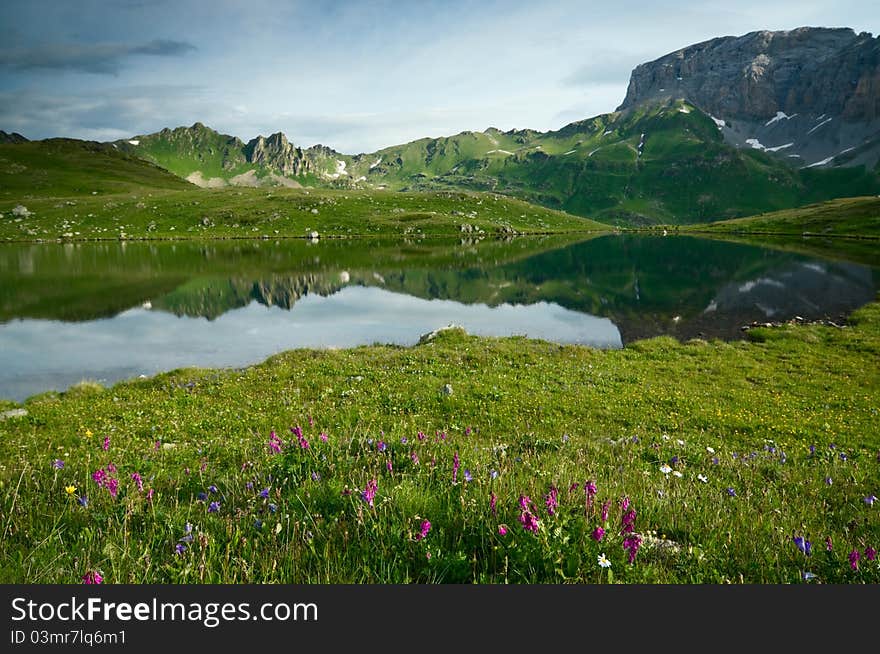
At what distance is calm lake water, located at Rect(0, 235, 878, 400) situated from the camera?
2944 cm

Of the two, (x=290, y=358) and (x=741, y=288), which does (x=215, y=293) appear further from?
(x=741, y=288)

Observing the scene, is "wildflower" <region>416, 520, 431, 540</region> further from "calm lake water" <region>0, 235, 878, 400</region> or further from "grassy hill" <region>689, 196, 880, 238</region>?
"grassy hill" <region>689, 196, 880, 238</region>

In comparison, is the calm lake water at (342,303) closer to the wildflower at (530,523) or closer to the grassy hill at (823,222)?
the wildflower at (530,523)

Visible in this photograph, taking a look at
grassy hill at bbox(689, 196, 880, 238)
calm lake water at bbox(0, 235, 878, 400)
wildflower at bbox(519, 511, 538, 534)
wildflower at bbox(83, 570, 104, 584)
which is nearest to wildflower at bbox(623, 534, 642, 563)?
wildflower at bbox(519, 511, 538, 534)

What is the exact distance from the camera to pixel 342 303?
46.8m

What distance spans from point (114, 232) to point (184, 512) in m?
159

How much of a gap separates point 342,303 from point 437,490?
4251 cm

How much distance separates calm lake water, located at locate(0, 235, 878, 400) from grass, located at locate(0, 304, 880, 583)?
1308 cm

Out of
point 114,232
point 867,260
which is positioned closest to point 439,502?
point 867,260

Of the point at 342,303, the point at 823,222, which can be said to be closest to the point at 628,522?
the point at 342,303

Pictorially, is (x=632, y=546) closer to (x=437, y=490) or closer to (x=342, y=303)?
(x=437, y=490)

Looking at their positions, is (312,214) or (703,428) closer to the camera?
(703,428)

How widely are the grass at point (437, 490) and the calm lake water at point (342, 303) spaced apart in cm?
1308

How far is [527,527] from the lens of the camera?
4.12 metres
